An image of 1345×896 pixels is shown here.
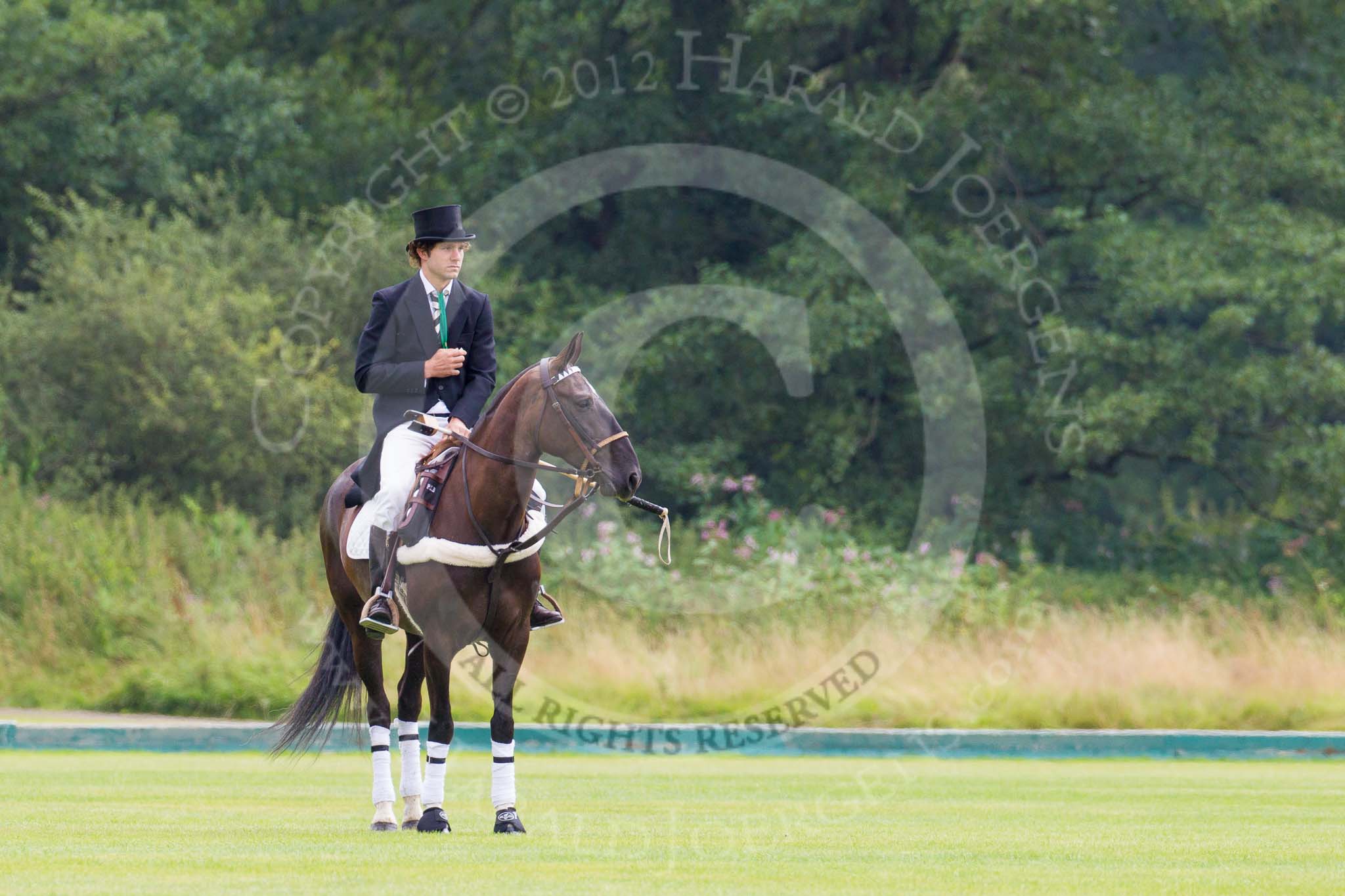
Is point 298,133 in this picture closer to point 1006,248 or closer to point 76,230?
point 76,230

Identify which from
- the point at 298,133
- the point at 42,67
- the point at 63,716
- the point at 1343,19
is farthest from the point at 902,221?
the point at 63,716

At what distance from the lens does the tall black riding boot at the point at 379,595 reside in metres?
9.38

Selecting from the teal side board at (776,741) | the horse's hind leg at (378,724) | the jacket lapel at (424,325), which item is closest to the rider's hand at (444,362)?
the jacket lapel at (424,325)

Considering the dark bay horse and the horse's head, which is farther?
the dark bay horse

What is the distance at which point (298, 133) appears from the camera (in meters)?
30.7

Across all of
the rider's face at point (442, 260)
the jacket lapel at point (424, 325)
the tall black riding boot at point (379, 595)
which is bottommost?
the tall black riding boot at point (379, 595)

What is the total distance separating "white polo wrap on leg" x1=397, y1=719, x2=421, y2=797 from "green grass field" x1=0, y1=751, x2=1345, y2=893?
0.33 meters

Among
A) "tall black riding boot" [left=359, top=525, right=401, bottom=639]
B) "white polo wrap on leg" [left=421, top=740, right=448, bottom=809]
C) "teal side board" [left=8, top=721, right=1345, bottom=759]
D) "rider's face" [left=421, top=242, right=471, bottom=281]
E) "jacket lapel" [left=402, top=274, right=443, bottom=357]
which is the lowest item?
"teal side board" [left=8, top=721, right=1345, bottom=759]

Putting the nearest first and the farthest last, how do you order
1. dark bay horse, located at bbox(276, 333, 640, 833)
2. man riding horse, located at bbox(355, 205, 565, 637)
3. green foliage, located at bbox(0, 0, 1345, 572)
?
dark bay horse, located at bbox(276, 333, 640, 833) → man riding horse, located at bbox(355, 205, 565, 637) → green foliage, located at bbox(0, 0, 1345, 572)

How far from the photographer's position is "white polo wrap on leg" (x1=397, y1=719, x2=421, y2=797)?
966cm

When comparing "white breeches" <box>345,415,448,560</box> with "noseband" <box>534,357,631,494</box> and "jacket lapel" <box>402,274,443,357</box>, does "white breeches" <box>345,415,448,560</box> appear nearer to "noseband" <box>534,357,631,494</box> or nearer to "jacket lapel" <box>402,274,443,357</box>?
"jacket lapel" <box>402,274,443,357</box>

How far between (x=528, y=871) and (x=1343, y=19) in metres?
26.3

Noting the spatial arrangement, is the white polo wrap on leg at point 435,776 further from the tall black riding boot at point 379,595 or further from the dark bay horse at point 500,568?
the tall black riding boot at point 379,595

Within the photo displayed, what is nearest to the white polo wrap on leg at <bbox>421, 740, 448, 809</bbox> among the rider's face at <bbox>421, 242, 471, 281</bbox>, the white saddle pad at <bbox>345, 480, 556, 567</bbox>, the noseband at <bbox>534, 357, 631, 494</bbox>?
the white saddle pad at <bbox>345, 480, 556, 567</bbox>
